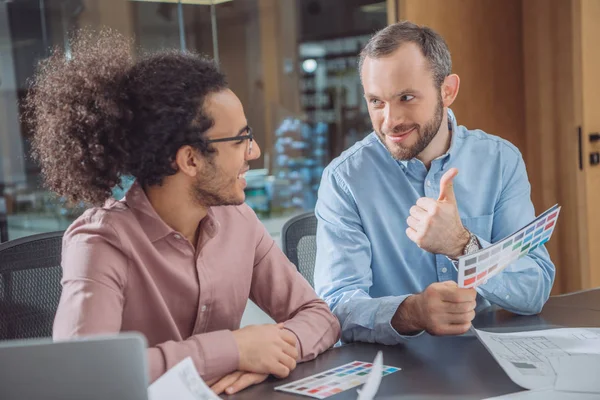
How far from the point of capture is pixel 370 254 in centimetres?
188

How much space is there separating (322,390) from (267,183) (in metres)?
2.73

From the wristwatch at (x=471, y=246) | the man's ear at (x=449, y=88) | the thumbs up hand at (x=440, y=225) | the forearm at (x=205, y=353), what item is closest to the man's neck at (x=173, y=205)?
the forearm at (x=205, y=353)

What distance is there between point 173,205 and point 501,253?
0.66 metres

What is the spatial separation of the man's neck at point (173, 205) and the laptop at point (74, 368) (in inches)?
24.6

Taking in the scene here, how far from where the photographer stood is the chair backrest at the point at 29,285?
5.47 ft

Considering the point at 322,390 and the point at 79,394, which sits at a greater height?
the point at 79,394

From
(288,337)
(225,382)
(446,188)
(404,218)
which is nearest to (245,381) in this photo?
(225,382)

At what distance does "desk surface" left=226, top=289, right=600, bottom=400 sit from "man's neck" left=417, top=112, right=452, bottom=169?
46 centimetres

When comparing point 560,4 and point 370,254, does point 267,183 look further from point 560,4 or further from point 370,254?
point 370,254

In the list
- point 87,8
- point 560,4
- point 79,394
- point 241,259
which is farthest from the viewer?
point 560,4

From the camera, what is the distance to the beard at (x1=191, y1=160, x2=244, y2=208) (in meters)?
1.48

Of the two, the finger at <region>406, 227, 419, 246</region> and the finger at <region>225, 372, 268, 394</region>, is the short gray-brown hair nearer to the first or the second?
the finger at <region>406, 227, 419, 246</region>

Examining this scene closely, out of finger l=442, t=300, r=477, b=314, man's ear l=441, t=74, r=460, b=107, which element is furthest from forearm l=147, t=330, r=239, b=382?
man's ear l=441, t=74, r=460, b=107

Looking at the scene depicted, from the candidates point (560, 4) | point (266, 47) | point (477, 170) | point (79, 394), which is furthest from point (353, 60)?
point (79, 394)
